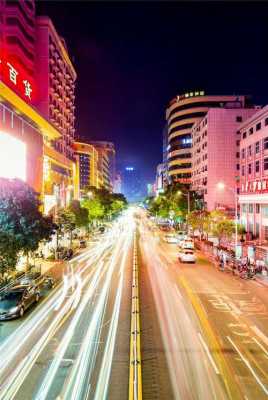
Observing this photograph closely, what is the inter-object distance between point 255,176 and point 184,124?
81535 millimetres

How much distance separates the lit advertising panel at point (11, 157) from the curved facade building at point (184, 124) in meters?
99.5

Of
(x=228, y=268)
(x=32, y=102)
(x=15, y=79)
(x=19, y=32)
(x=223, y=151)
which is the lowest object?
(x=228, y=268)

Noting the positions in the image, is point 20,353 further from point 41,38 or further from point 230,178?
point 230,178

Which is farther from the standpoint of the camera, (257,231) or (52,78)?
(52,78)

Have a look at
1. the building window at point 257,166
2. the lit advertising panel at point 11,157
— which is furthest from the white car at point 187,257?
the building window at point 257,166

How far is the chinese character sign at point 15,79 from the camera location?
37750 millimetres

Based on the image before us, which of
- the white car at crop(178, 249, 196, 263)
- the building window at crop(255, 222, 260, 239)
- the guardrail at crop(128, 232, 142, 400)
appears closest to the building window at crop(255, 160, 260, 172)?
the building window at crop(255, 222, 260, 239)

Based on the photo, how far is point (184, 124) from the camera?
469 ft

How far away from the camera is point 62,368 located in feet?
46.9

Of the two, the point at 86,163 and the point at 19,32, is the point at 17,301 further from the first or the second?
the point at 86,163

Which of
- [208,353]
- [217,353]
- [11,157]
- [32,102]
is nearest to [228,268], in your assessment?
[217,353]

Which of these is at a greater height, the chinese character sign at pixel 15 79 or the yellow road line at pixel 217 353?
the chinese character sign at pixel 15 79

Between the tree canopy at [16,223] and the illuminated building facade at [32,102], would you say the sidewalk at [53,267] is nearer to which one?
the tree canopy at [16,223]

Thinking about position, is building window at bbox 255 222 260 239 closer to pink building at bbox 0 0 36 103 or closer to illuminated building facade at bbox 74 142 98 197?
pink building at bbox 0 0 36 103
